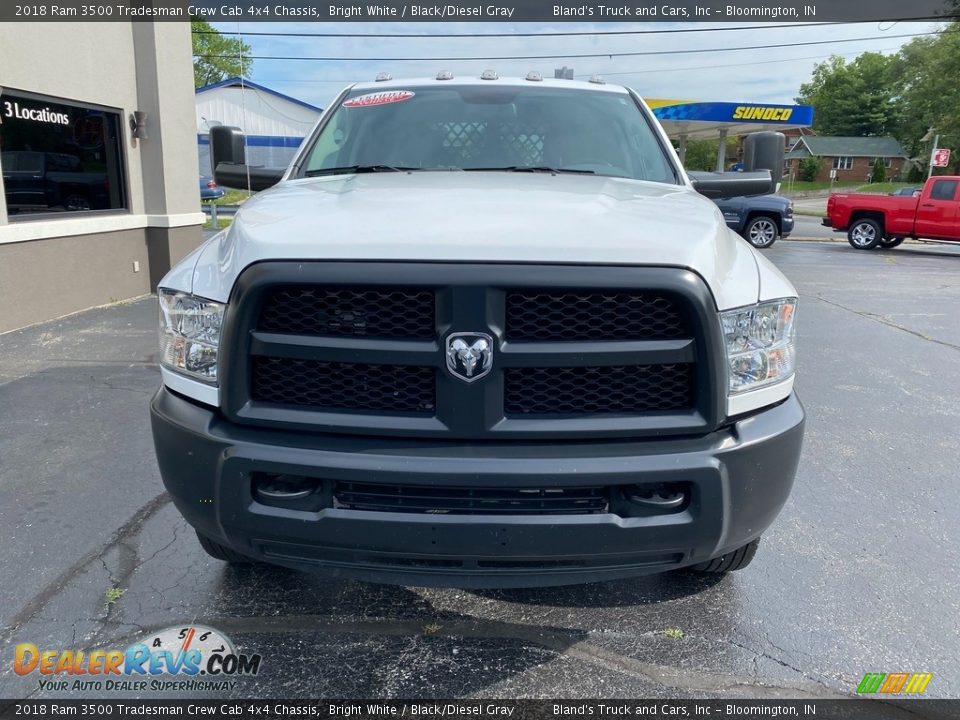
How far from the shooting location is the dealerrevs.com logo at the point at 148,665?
2232 mm

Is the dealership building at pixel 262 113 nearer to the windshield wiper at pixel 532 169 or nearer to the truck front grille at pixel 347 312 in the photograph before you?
the windshield wiper at pixel 532 169

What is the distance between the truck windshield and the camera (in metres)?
3.27

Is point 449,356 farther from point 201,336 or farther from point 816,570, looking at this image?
point 816,570

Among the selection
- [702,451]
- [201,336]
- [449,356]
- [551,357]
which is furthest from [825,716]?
[201,336]

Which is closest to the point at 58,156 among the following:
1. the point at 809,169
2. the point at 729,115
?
the point at 729,115

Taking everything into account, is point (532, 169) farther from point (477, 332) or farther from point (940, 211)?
point (940, 211)

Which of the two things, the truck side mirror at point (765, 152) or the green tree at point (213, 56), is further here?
the green tree at point (213, 56)

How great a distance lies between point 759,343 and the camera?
80.7 inches

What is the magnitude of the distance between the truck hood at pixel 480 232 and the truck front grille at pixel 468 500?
619 mm

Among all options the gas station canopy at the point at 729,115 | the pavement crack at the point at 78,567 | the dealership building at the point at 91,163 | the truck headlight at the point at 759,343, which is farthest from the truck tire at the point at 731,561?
the gas station canopy at the point at 729,115

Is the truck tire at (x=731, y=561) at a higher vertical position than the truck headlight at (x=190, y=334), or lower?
lower

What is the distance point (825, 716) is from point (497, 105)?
292 centimetres

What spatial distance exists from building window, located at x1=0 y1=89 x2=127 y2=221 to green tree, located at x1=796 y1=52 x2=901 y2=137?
299ft

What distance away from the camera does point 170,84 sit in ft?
30.0
